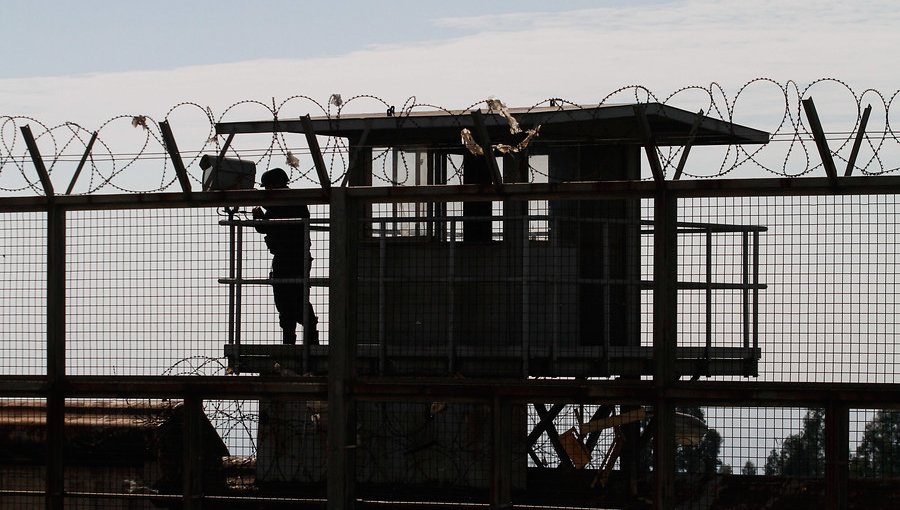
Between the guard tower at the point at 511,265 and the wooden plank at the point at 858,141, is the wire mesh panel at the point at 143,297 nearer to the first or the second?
the guard tower at the point at 511,265

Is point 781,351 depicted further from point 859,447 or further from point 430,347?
point 430,347

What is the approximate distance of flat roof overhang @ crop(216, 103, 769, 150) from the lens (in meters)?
13.1

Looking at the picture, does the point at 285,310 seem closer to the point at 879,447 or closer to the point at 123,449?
the point at 123,449

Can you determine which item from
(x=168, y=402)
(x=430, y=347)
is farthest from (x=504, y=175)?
(x=168, y=402)

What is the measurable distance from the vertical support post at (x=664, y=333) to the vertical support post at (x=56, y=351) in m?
4.46

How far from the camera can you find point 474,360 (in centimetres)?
1221

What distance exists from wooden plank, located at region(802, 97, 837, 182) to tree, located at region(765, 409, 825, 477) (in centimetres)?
158

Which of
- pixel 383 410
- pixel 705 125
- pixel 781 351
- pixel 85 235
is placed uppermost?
pixel 705 125

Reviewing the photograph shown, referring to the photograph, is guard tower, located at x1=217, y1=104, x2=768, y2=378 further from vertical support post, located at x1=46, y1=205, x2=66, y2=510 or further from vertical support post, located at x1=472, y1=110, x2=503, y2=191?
vertical support post, located at x1=472, y1=110, x2=503, y2=191

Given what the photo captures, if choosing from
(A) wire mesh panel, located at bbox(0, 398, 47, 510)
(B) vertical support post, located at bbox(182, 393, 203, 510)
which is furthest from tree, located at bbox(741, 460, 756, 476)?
(A) wire mesh panel, located at bbox(0, 398, 47, 510)

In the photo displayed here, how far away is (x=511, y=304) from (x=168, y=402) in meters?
3.42

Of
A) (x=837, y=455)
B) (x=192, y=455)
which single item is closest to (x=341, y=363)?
(x=192, y=455)

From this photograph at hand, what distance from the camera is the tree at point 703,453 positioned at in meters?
9.02

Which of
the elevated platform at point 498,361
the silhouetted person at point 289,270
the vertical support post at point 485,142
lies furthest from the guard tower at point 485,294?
the vertical support post at point 485,142
